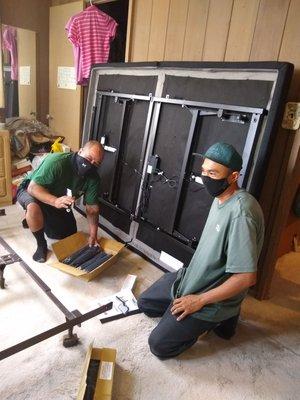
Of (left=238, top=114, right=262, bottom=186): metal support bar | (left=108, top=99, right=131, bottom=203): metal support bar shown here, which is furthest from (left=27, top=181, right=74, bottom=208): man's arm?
(left=238, top=114, right=262, bottom=186): metal support bar

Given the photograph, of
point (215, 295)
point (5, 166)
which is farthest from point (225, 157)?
point (5, 166)

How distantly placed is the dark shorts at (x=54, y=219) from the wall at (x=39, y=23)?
6.22 ft

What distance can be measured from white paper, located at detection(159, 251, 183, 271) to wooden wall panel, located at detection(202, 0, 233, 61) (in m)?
1.40

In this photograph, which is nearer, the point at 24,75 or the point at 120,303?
the point at 120,303

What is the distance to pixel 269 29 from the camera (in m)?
1.75

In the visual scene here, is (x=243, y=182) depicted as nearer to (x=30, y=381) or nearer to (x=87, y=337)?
(x=87, y=337)

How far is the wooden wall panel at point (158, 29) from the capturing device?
230 centimetres

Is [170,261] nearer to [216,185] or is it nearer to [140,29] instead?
[216,185]

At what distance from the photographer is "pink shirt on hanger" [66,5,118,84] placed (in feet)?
9.34

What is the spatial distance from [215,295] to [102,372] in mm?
589

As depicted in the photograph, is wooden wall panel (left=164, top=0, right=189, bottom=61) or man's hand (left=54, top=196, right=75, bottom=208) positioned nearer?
man's hand (left=54, top=196, right=75, bottom=208)

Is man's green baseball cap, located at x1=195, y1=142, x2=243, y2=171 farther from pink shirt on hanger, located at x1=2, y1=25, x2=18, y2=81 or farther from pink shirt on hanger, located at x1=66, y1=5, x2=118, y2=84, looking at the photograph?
pink shirt on hanger, located at x1=2, y1=25, x2=18, y2=81

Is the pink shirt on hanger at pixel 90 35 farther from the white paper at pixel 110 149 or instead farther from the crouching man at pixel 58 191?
the crouching man at pixel 58 191

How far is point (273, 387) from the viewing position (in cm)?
140
